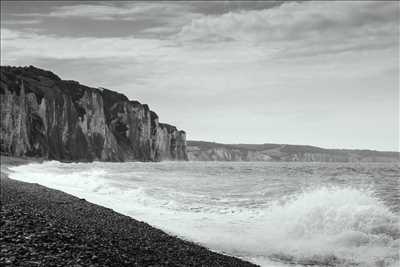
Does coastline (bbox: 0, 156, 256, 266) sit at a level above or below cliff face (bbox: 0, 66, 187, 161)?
below

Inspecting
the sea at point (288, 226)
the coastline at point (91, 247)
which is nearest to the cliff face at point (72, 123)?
the sea at point (288, 226)

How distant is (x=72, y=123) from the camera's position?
113812 mm

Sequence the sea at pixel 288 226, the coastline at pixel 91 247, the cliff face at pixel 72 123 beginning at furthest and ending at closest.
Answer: the cliff face at pixel 72 123
the sea at pixel 288 226
the coastline at pixel 91 247

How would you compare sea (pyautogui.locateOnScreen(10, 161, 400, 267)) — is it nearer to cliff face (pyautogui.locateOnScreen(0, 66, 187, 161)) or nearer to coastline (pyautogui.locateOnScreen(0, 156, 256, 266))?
coastline (pyautogui.locateOnScreen(0, 156, 256, 266))

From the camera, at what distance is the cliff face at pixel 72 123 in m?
89.4

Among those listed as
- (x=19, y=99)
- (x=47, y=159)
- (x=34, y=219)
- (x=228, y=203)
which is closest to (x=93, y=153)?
(x=47, y=159)

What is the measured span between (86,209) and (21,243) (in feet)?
26.6

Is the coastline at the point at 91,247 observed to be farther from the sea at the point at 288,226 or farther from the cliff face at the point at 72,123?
the cliff face at the point at 72,123

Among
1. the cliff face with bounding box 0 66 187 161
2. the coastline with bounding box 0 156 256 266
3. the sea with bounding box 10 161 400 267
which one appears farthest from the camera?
the cliff face with bounding box 0 66 187 161

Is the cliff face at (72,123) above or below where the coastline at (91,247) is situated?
above

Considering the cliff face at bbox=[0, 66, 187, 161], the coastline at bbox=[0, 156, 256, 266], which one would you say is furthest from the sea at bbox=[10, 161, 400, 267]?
the cliff face at bbox=[0, 66, 187, 161]

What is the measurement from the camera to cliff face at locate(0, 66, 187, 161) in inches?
3519

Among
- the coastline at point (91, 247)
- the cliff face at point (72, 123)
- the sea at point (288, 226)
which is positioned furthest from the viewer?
the cliff face at point (72, 123)

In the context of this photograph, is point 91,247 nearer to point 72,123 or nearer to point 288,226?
point 288,226
